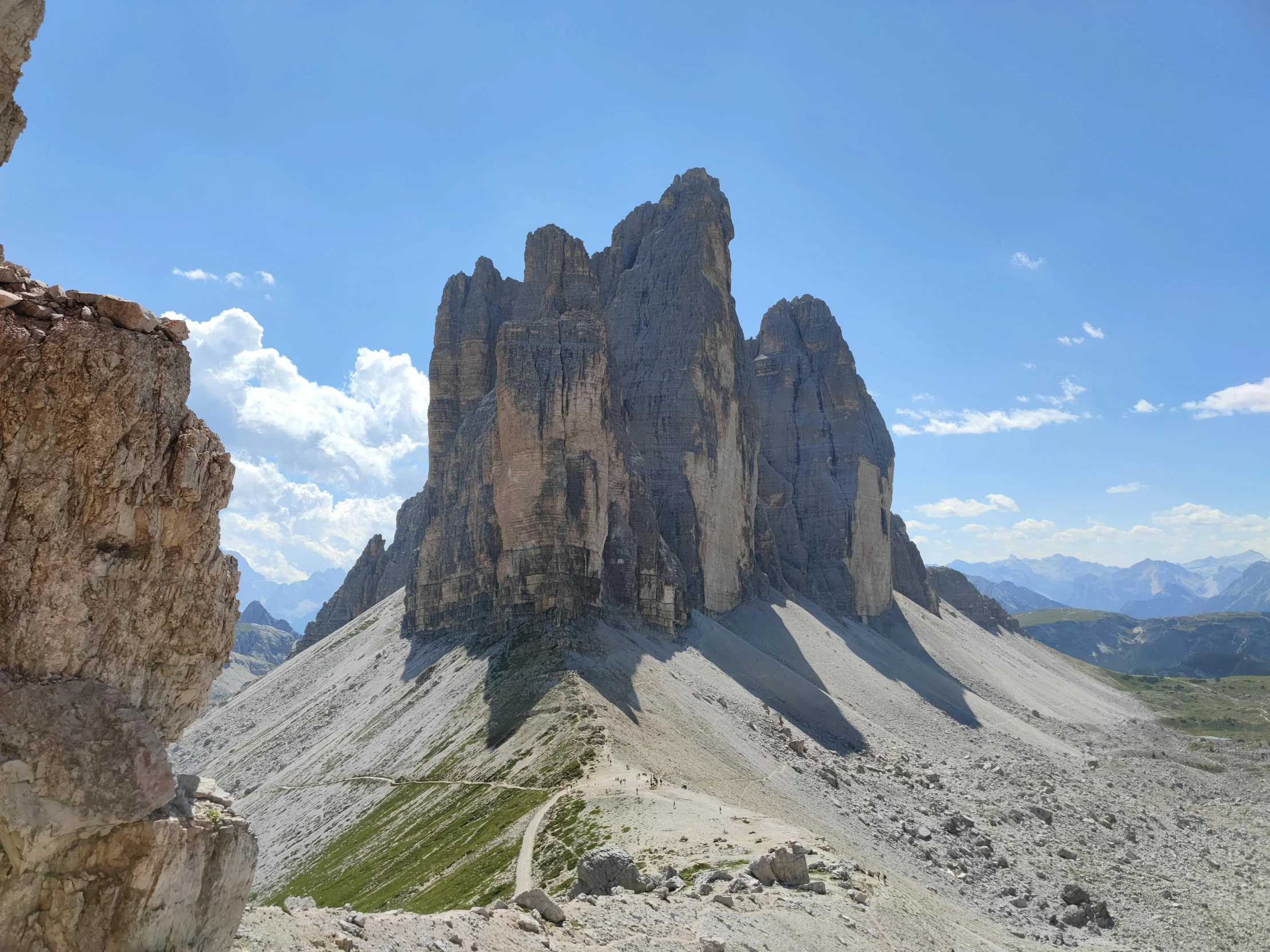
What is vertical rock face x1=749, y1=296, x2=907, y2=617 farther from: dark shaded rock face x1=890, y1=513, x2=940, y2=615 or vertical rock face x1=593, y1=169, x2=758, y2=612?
vertical rock face x1=593, y1=169, x2=758, y2=612

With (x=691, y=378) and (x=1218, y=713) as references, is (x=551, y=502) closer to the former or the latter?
(x=691, y=378)

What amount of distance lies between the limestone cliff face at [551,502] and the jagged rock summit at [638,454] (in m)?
0.20

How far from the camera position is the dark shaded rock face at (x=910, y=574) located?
182 m

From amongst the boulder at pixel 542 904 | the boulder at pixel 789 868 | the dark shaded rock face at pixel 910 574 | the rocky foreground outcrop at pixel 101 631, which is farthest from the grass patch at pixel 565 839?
the dark shaded rock face at pixel 910 574

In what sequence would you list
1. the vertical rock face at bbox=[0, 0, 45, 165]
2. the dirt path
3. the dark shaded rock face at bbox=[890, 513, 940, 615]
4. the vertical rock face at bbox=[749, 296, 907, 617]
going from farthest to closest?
the dark shaded rock face at bbox=[890, 513, 940, 615], the vertical rock face at bbox=[749, 296, 907, 617], the dirt path, the vertical rock face at bbox=[0, 0, 45, 165]

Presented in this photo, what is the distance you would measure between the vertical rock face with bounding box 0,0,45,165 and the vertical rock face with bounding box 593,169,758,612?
8820cm

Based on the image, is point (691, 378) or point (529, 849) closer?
point (529, 849)

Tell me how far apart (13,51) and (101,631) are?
9.86m

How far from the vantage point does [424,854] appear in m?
51.5

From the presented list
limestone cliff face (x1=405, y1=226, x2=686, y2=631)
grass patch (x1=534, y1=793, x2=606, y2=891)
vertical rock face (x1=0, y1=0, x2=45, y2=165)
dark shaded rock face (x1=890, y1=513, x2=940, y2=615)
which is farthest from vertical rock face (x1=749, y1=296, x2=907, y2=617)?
vertical rock face (x1=0, y1=0, x2=45, y2=165)

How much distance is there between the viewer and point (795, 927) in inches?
1220

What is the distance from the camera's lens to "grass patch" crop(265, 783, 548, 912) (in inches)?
1718

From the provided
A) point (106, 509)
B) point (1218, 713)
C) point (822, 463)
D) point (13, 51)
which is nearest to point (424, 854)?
point (106, 509)

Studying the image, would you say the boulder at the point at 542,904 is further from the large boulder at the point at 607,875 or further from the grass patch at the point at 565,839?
the grass patch at the point at 565,839
